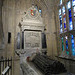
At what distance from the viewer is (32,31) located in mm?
7125

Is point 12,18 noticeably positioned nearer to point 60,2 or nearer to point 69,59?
point 60,2

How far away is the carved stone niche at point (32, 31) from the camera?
678 centimetres

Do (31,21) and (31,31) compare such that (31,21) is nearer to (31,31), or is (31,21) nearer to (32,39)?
(31,31)

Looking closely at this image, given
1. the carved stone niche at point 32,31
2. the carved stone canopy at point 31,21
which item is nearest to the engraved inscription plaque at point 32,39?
the carved stone niche at point 32,31

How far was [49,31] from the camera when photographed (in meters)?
8.25

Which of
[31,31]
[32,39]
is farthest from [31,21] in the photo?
[32,39]

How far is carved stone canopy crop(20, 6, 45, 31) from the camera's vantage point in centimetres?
682

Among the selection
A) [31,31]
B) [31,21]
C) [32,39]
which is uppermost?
[31,21]

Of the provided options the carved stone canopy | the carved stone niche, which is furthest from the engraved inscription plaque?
the carved stone canopy

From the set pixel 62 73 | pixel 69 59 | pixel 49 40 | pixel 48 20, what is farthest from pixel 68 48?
pixel 62 73

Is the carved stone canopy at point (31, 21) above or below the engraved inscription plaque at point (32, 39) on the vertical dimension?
above

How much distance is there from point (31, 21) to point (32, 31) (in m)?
0.86

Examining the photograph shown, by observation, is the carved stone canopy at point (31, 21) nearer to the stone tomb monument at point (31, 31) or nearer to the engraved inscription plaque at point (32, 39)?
the stone tomb monument at point (31, 31)

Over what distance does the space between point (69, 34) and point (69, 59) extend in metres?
1.79
